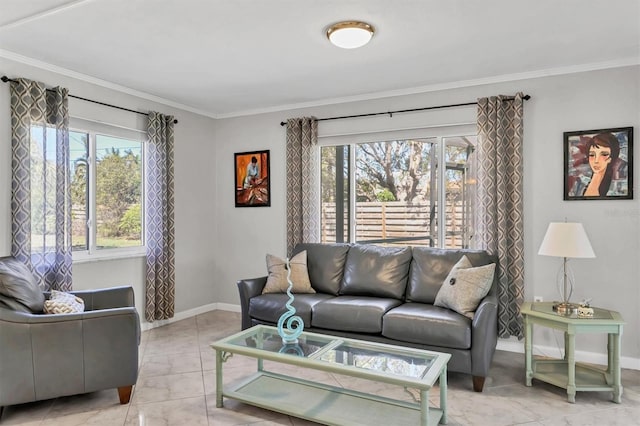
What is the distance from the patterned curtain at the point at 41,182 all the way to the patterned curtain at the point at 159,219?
915 mm

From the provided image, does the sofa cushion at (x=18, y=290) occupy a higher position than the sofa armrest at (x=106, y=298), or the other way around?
the sofa cushion at (x=18, y=290)

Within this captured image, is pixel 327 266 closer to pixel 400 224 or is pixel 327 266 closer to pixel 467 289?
Result: pixel 400 224

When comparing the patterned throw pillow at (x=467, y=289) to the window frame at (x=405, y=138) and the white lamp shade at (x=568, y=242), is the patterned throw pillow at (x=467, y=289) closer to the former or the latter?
the white lamp shade at (x=568, y=242)

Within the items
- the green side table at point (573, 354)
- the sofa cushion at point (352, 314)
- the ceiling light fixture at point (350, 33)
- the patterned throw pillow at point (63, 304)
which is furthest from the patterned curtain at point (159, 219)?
the green side table at point (573, 354)

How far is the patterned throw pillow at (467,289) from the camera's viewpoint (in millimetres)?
3211

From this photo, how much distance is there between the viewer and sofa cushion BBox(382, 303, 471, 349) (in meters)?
3.00

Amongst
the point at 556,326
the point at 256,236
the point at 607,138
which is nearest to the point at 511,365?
the point at 556,326

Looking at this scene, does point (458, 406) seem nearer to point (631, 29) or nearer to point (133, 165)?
point (631, 29)

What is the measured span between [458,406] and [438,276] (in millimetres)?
1201

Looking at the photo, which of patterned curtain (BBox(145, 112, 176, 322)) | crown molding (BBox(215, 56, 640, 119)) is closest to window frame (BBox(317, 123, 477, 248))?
crown molding (BBox(215, 56, 640, 119))

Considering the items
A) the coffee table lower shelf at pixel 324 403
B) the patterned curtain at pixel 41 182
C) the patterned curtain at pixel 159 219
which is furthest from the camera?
the patterned curtain at pixel 159 219

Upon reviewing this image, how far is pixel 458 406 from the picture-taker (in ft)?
9.07

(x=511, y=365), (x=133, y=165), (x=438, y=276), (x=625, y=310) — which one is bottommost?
(x=511, y=365)

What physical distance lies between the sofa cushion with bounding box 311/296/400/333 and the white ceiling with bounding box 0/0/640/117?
2.05 m
